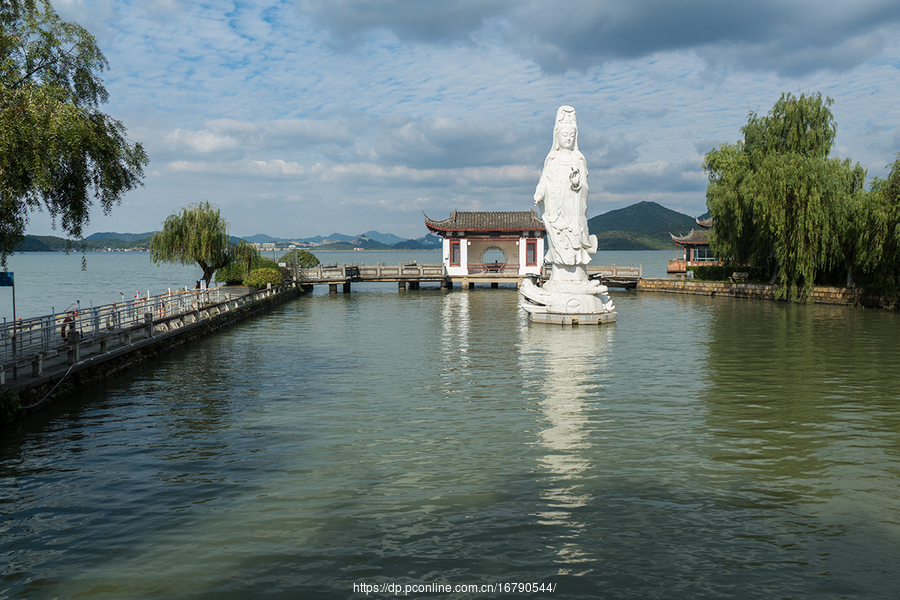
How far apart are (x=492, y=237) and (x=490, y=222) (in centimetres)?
106

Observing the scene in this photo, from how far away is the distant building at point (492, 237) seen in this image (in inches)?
1697

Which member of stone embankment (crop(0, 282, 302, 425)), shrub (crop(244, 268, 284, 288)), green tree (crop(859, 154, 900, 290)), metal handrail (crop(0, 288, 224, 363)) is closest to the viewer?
stone embankment (crop(0, 282, 302, 425))

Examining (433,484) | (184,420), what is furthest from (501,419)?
(184,420)

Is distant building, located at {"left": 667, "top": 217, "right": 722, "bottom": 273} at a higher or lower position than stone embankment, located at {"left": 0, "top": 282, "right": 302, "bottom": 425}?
higher

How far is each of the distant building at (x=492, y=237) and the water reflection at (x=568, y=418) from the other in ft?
75.4

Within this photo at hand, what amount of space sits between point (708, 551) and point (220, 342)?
16954 mm

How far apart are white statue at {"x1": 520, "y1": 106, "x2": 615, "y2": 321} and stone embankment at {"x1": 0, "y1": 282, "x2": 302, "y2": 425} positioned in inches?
457

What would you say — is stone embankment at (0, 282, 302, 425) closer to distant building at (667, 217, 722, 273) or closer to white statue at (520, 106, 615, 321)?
white statue at (520, 106, 615, 321)

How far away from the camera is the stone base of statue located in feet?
73.5

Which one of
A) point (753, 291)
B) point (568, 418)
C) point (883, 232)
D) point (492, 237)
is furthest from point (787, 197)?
point (568, 418)

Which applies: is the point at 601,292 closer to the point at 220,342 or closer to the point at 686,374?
the point at 686,374

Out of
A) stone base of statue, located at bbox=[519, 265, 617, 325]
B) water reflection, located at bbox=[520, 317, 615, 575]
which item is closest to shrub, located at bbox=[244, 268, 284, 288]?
stone base of statue, located at bbox=[519, 265, 617, 325]

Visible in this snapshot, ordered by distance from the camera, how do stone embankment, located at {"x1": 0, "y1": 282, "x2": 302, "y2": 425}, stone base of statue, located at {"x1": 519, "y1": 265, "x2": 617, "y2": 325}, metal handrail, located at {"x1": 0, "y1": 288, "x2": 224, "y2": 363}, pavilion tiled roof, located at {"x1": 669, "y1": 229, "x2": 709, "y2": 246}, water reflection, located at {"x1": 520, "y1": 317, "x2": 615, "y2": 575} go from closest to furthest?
water reflection, located at {"x1": 520, "y1": 317, "x2": 615, "y2": 575}
stone embankment, located at {"x1": 0, "y1": 282, "x2": 302, "y2": 425}
metal handrail, located at {"x1": 0, "y1": 288, "x2": 224, "y2": 363}
stone base of statue, located at {"x1": 519, "y1": 265, "x2": 617, "y2": 325}
pavilion tiled roof, located at {"x1": 669, "y1": 229, "x2": 709, "y2": 246}

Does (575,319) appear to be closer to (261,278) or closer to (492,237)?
(261,278)
